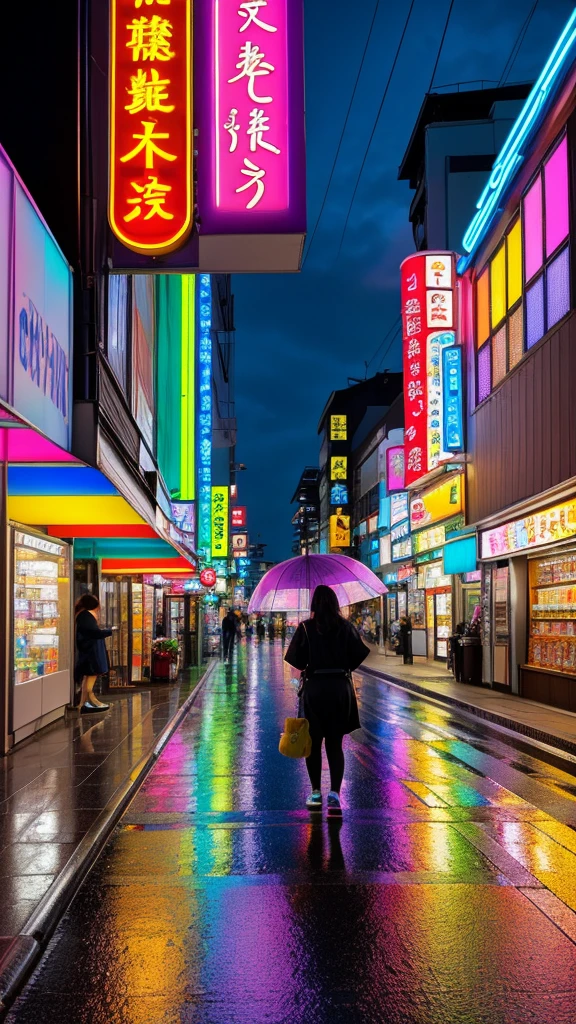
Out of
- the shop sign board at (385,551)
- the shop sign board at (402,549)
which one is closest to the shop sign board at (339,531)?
the shop sign board at (385,551)

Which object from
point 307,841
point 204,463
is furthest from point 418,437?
point 307,841

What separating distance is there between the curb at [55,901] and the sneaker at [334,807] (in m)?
1.85

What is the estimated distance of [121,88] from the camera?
10430mm

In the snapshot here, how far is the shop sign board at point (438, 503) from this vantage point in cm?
2575

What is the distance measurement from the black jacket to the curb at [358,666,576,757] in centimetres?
665

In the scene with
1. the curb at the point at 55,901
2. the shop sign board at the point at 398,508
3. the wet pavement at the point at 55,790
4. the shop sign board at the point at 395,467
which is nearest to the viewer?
the curb at the point at 55,901

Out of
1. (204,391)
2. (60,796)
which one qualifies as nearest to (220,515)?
(204,391)

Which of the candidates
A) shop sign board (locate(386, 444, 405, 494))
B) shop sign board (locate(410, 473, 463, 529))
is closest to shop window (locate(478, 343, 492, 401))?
shop sign board (locate(410, 473, 463, 529))

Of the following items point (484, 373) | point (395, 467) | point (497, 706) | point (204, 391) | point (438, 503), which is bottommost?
point (497, 706)

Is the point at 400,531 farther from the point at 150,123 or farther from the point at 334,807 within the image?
the point at 334,807

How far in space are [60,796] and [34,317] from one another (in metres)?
4.31

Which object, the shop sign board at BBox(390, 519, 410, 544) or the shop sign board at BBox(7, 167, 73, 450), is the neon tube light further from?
the shop sign board at BBox(390, 519, 410, 544)

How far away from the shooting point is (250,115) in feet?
34.0

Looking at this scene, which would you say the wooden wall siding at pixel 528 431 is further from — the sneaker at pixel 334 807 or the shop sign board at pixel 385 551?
the shop sign board at pixel 385 551
